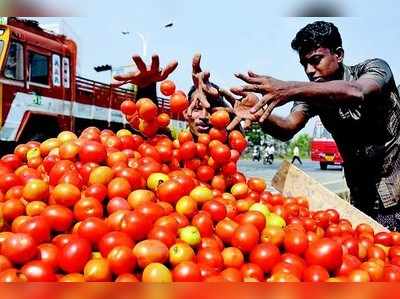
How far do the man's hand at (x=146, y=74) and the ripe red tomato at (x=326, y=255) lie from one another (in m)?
1.44

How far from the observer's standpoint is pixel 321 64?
2922 mm

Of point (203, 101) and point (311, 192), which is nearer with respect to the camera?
point (203, 101)

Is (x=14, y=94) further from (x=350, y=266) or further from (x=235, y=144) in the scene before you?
(x=350, y=266)

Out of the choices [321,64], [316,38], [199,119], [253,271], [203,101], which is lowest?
[253,271]

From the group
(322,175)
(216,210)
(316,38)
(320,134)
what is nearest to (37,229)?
(216,210)

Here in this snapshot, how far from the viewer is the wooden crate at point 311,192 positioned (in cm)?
287

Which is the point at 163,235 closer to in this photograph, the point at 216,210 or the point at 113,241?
the point at 113,241

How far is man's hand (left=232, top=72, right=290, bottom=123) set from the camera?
2.26m

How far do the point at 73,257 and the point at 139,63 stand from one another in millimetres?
1402

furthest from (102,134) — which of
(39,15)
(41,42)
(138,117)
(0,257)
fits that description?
(41,42)

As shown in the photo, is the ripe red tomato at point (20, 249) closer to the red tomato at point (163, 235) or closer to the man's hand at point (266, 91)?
the red tomato at point (163, 235)

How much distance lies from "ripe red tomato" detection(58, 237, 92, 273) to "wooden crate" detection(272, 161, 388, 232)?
5.52 feet

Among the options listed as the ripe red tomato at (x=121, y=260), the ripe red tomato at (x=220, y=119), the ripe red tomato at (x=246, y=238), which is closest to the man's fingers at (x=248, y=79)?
the ripe red tomato at (x=220, y=119)

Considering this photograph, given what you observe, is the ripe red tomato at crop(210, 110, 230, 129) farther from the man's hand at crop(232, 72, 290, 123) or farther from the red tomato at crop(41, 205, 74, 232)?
the red tomato at crop(41, 205, 74, 232)
